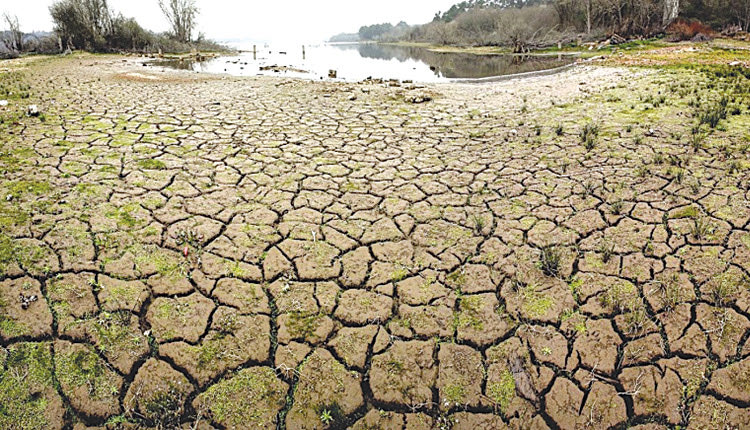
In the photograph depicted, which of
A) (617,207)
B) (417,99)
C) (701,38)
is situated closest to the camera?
(617,207)

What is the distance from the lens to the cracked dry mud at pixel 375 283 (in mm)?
2189

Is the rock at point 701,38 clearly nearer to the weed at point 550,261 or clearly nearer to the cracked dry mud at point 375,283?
the cracked dry mud at point 375,283

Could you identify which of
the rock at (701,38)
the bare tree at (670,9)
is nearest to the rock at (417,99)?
the rock at (701,38)

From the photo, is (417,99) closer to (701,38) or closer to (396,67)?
(396,67)

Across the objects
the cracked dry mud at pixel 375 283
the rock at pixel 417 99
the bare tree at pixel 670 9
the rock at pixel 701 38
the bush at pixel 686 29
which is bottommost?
the cracked dry mud at pixel 375 283

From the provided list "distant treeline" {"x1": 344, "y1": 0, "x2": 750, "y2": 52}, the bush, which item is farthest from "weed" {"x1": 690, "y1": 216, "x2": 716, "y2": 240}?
"distant treeline" {"x1": 344, "y1": 0, "x2": 750, "y2": 52}

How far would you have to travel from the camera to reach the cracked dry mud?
7.18ft

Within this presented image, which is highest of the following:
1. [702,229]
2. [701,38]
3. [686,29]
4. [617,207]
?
[686,29]

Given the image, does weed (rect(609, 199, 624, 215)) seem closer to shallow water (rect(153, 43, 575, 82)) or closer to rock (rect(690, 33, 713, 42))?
shallow water (rect(153, 43, 575, 82))

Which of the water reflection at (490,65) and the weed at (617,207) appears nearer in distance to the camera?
the weed at (617,207)

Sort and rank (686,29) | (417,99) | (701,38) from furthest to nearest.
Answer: (686,29), (701,38), (417,99)

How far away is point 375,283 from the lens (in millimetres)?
3020

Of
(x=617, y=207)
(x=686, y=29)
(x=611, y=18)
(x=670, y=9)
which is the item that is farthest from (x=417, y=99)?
(x=611, y=18)

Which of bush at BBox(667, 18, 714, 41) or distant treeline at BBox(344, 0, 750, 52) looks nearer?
bush at BBox(667, 18, 714, 41)
